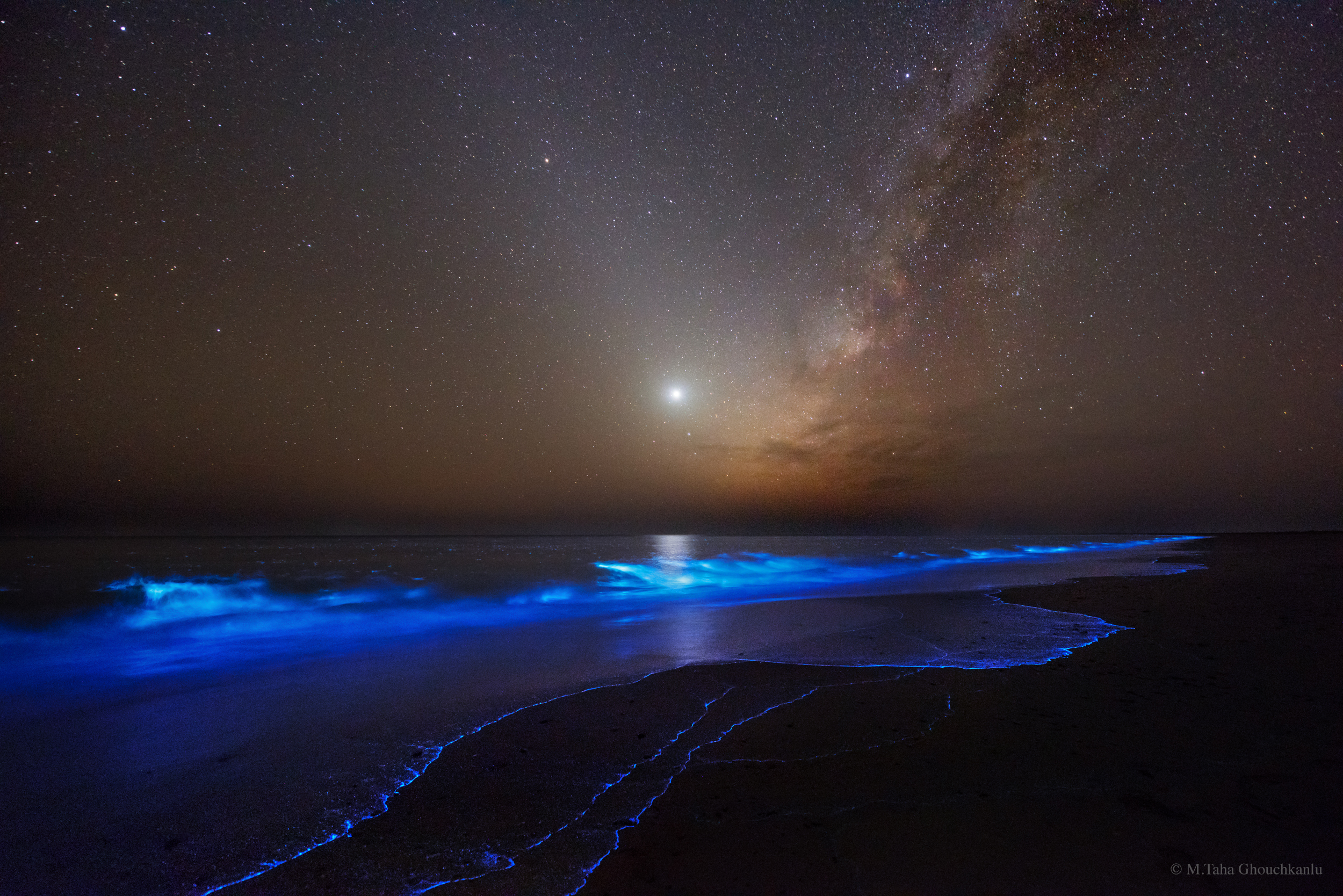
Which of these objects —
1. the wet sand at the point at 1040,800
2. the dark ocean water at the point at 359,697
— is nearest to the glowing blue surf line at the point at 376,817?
the dark ocean water at the point at 359,697

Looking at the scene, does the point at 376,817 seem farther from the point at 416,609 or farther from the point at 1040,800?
the point at 416,609

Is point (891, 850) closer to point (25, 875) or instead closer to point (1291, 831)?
point (1291, 831)

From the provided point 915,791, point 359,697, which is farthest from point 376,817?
point 915,791

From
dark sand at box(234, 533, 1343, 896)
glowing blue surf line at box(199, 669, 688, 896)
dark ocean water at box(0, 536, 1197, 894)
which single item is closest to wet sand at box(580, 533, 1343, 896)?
dark sand at box(234, 533, 1343, 896)

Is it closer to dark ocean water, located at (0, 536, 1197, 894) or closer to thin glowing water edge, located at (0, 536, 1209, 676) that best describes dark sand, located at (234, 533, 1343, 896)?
dark ocean water, located at (0, 536, 1197, 894)

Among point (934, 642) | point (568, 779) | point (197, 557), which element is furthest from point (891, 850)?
point (197, 557)

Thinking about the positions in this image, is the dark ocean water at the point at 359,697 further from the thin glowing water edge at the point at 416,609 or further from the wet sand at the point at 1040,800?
the wet sand at the point at 1040,800
